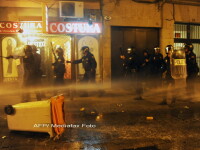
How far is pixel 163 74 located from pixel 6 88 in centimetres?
618

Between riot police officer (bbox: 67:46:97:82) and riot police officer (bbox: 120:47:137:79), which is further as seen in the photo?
riot police officer (bbox: 120:47:137:79)

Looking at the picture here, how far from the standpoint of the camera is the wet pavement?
495 cm

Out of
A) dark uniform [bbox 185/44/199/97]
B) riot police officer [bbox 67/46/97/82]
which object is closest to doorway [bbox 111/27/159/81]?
riot police officer [bbox 67/46/97/82]

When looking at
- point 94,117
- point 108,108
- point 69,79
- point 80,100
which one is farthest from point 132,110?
point 69,79

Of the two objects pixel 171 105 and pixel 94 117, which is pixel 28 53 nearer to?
pixel 94 117

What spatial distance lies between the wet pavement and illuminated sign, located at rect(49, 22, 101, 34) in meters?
3.26

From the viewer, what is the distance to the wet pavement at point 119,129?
495cm

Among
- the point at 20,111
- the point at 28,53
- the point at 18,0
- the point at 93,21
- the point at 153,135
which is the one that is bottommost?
the point at 153,135

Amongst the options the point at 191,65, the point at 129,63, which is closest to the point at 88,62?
the point at 129,63

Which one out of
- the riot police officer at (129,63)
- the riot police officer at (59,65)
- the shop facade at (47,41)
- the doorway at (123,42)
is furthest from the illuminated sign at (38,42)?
the riot police officer at (129,63)

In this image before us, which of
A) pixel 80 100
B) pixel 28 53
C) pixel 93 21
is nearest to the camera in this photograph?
pixel 28 53

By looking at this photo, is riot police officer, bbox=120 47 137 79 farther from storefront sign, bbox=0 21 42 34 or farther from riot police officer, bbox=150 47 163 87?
storefront sign, bbox=0 21 42 34

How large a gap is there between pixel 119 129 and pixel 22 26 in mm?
6581

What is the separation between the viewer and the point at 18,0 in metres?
10.7
